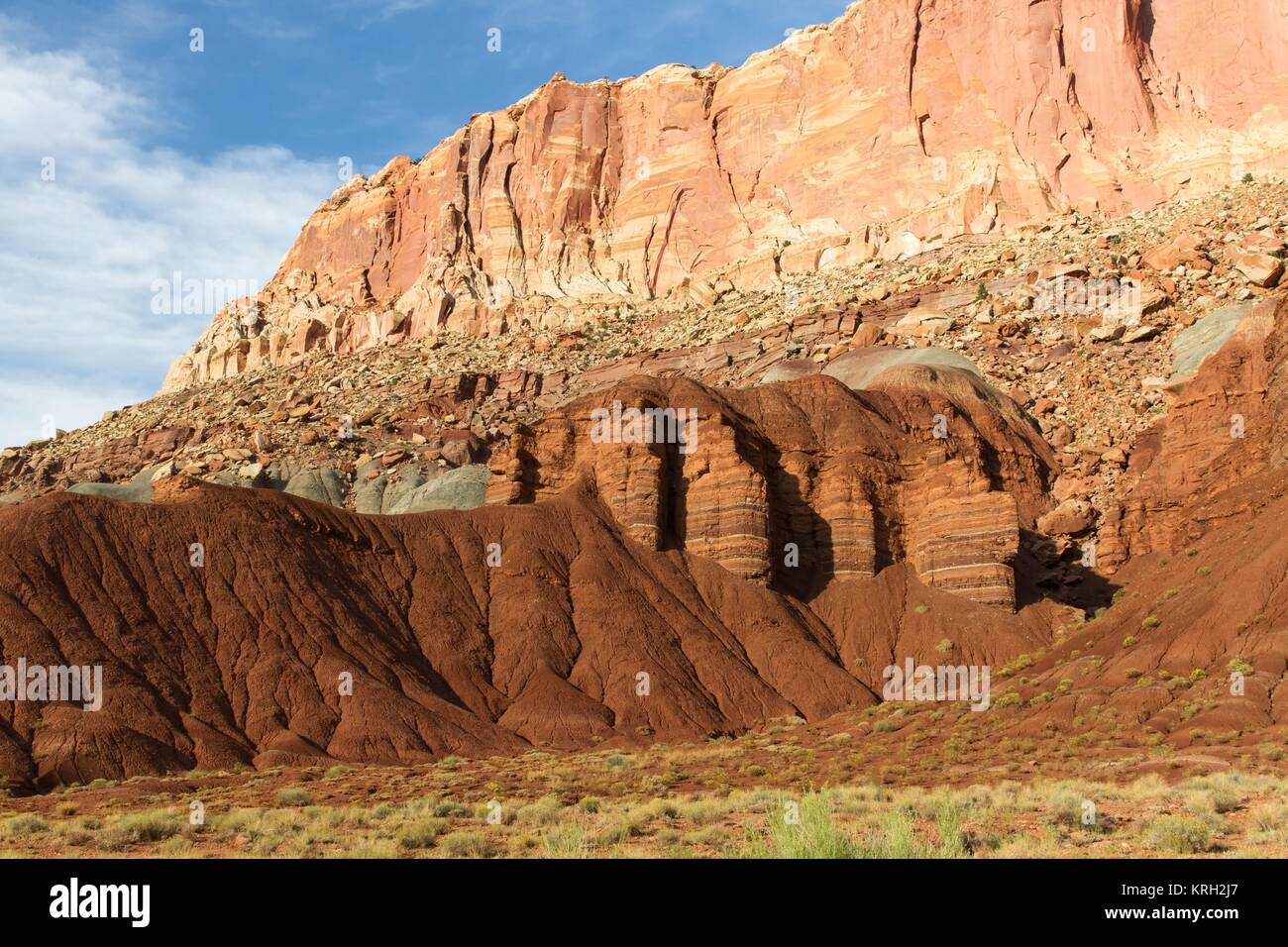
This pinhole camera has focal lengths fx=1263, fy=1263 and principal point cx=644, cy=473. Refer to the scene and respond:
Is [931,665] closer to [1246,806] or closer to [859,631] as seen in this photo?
[859,631]

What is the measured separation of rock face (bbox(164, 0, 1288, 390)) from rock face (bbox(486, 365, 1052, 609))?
106 feet

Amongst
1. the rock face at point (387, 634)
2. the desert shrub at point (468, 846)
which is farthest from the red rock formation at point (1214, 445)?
the desert shrub at point (468, 846)

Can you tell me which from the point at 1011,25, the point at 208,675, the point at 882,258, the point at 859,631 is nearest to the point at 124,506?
the point at 208,675

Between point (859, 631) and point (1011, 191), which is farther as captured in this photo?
point (1011, 191)

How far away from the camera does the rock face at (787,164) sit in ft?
364

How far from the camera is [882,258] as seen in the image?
114562mm

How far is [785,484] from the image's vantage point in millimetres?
57906

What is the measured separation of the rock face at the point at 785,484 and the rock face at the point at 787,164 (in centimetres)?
3239

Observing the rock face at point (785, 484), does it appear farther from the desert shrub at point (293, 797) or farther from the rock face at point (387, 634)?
the desert shrub at point (293, 797)

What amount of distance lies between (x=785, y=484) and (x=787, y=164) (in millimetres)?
81591
